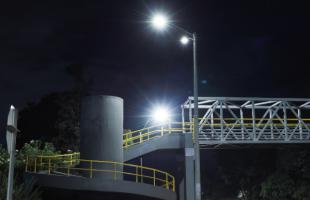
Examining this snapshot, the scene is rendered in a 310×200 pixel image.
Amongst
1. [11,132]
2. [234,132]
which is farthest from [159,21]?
[234,132]

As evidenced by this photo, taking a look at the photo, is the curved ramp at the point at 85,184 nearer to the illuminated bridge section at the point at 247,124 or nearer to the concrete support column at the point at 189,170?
the concrete support column at the point at 189,170

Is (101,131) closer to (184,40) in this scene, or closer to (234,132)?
(184,40)

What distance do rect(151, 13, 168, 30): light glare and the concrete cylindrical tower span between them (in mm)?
5181

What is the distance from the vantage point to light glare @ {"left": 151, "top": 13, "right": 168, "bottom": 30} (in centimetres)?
1884

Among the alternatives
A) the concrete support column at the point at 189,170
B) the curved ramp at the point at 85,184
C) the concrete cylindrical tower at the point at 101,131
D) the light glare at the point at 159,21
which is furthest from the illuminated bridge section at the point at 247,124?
the light glare at the point at 159,21

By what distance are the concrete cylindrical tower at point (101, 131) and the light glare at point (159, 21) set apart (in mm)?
5181

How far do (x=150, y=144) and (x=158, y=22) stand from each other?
9.48 metres

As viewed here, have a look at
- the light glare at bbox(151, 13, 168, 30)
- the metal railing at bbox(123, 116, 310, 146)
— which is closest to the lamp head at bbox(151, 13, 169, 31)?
the light glare at bbox(151, 13, 168, 30)

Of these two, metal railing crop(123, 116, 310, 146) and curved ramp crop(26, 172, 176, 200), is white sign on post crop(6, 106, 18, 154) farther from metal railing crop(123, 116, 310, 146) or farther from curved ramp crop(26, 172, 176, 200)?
metal railing crop(123, 116, 310, 146)

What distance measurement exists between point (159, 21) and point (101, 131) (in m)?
6.54

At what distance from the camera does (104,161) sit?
21.6m

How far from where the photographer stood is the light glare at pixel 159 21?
61.8ft

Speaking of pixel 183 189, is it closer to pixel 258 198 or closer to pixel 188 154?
pixel 188 154

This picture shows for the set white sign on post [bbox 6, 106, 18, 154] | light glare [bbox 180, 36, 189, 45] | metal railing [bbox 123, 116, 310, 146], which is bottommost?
white sign on post [bbox 6, 106, 18, 154]
